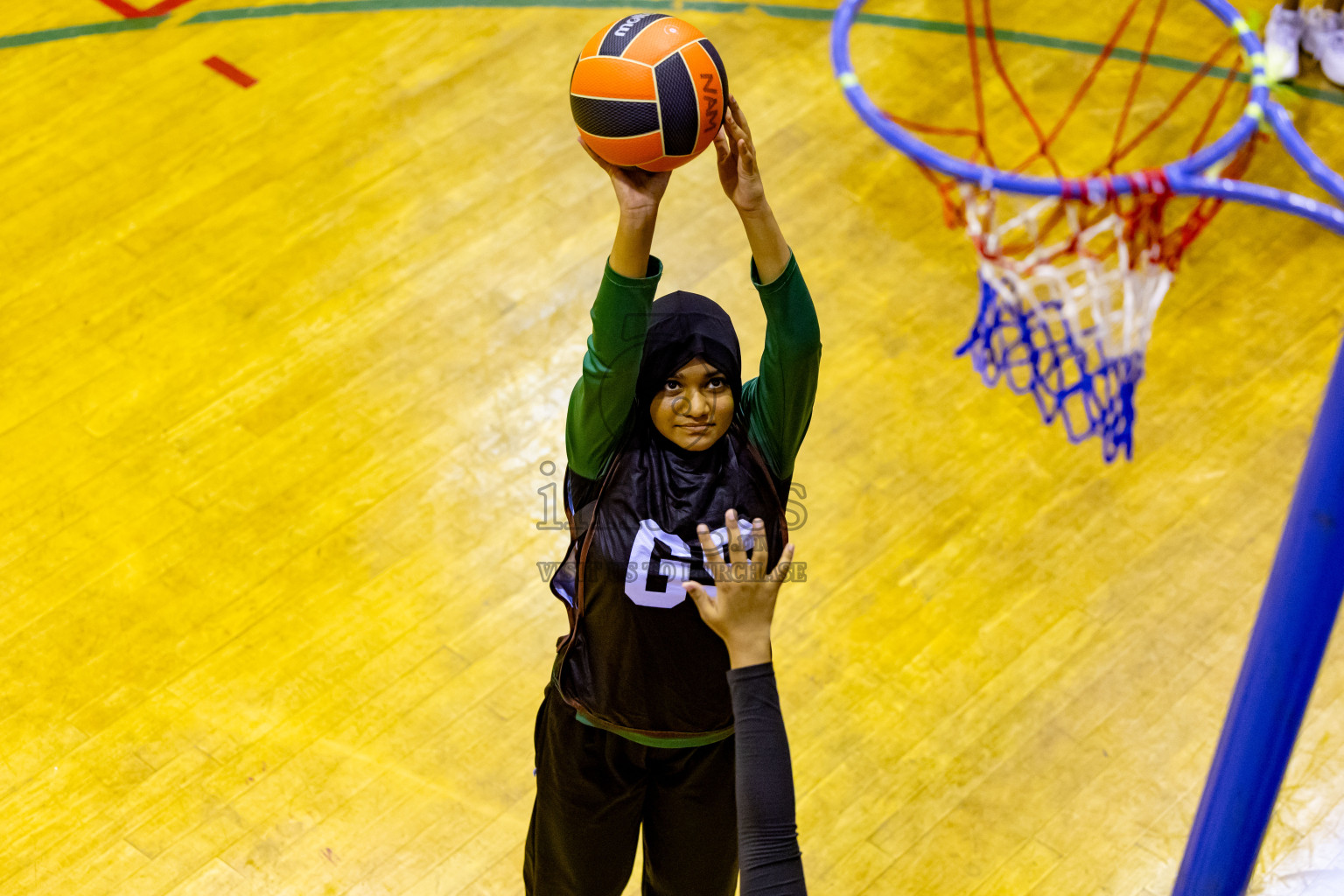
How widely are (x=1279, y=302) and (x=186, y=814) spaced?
13.2 feet

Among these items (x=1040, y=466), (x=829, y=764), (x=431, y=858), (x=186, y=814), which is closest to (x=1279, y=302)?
(x=1040, y=466)

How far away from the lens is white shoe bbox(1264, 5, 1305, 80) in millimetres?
5773

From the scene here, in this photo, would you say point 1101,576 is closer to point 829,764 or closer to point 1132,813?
point 1132,813

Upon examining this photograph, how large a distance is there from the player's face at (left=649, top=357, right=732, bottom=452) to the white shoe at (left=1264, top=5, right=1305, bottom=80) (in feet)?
13.4

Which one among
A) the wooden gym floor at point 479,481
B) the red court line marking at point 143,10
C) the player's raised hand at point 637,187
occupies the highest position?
the player's raised hand at point 637,187

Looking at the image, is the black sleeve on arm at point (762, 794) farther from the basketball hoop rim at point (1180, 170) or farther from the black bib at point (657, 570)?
the basketball hoop rim at point (1180, 170)

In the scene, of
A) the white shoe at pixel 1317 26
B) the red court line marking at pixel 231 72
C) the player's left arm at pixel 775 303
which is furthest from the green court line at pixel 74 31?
the white shoe at pixel 1317 26

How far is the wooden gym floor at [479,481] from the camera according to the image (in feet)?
12.5

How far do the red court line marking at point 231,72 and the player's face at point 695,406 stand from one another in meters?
3.95

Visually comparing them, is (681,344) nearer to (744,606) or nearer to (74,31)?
(744,606)

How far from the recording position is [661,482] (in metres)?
2.66

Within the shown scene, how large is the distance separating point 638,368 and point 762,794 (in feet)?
2.66

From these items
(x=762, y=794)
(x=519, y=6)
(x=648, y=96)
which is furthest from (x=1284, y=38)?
(x=762, y=794)

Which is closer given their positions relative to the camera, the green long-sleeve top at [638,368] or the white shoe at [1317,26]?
the green long-sleeve top at [638,368]
